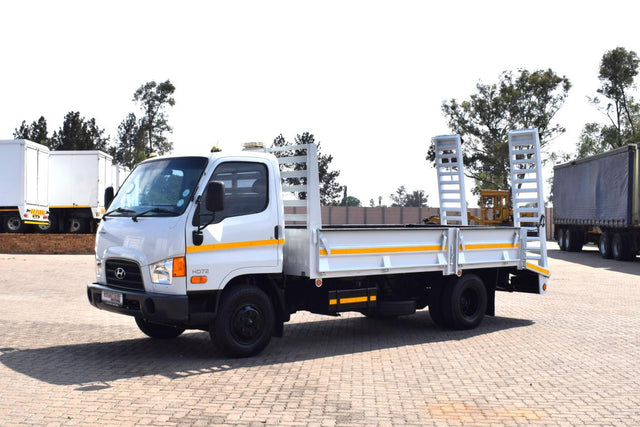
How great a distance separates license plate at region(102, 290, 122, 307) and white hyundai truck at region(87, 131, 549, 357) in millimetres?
15

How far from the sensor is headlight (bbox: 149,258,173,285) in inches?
303

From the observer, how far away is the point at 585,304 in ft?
46.2

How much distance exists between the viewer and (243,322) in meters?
8.16

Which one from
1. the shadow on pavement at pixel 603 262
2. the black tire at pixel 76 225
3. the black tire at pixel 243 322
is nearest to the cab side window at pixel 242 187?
the black tire at pixel 243 322

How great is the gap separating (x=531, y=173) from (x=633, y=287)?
7.58m

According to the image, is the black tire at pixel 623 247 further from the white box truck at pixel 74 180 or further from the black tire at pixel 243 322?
the black tire at pixel 243 322

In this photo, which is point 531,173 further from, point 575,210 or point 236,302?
point 575,210

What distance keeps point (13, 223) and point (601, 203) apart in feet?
77.5

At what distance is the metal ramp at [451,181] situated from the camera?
12.8 m

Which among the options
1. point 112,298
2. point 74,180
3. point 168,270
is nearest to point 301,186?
point 168,270

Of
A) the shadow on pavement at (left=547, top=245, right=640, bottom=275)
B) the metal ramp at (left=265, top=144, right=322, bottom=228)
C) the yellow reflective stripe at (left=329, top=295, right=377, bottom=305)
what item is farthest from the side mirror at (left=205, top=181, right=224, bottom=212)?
the shadow on pavement at (left=547, top=245, right=640, bottom=275)

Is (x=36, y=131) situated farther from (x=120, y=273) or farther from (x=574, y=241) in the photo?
(x=120, y=273)

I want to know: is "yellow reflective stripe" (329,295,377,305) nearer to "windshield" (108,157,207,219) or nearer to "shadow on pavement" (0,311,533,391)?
"shadow on pavement" (0,311,533,391)

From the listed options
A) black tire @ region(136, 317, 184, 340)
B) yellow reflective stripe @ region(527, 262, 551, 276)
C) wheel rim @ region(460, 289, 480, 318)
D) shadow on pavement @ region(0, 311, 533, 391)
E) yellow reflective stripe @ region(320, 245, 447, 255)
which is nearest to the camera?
shadow on pavement @ region(0, 311, 533, 391)
